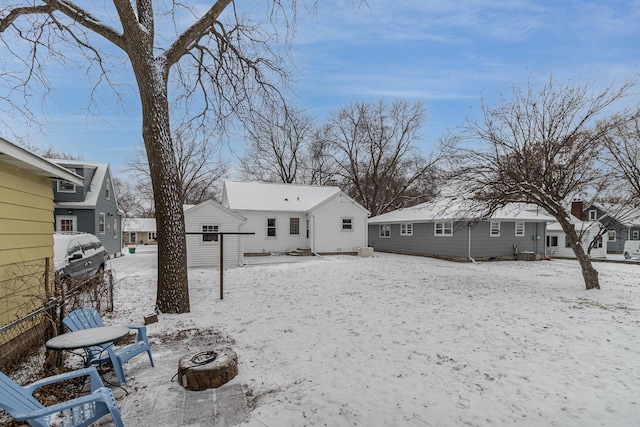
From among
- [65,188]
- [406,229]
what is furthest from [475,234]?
[65,188]

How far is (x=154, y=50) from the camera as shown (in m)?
6.78

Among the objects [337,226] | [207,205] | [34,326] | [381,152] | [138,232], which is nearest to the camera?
[34,326]

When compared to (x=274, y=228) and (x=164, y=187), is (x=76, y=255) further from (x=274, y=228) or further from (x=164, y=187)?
(x=274, y=228)

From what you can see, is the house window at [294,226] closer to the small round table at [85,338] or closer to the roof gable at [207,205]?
the roof gable at [207,205]

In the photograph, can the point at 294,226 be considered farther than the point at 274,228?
Yes

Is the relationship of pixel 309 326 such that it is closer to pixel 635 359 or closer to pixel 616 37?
pixel 635 359

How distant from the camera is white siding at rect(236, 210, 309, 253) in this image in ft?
61.1

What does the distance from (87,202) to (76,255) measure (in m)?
9.85

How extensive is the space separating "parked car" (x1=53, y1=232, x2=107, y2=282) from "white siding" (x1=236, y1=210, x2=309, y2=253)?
9.05 m

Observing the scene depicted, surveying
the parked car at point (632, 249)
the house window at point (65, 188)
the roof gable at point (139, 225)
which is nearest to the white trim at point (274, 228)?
the house window at point (65, 188)

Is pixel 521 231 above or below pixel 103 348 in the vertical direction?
above

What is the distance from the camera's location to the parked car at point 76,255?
7.41 m

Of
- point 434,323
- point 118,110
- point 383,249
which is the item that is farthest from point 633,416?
point 383,249

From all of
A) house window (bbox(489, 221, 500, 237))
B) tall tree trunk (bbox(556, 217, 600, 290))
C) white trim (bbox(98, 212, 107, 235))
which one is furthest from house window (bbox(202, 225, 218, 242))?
house window (bbox(489, 221, 500, 237))
